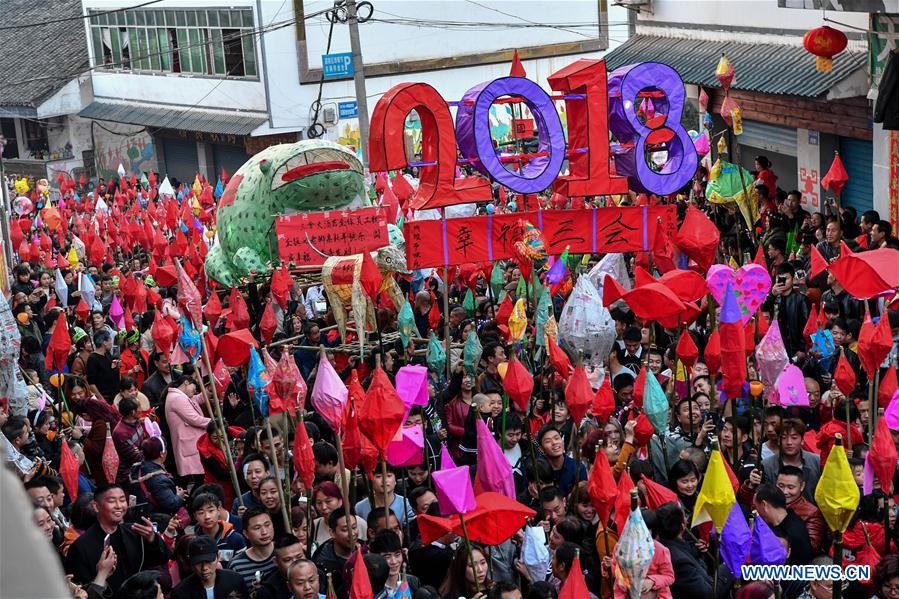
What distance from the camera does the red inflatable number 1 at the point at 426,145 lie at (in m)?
9.52

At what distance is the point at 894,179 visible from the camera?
12930mm

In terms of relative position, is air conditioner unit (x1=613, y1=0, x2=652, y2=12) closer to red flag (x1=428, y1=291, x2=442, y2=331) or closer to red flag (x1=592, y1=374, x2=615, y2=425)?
red flag (x1=428, y1=291, x2=442, y2=331)

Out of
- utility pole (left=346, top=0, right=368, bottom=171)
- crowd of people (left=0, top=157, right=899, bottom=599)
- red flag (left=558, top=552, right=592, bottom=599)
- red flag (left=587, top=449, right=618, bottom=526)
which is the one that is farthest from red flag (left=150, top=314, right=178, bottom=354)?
utility pole (left=346, top=0, right=368, bottom=171)

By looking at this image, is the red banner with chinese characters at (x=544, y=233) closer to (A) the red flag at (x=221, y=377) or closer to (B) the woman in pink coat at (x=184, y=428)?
(A) the red flag at (x=221, y=377)

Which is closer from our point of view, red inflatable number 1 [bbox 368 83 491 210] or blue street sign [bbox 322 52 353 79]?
red inflatable number 1 [bbox 368 83 491 210]

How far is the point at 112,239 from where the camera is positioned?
61.8 ft

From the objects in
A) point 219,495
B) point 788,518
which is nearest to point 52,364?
point 219,495

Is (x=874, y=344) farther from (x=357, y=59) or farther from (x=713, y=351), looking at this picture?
(x=357, y=59)

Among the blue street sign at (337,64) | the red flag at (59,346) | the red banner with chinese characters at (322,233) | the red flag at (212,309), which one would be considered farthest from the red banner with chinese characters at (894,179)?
the blue street sign at (337,64)

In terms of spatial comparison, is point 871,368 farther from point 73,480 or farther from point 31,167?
point 31,167

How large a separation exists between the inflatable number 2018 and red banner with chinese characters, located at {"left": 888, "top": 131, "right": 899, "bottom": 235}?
364 centimetres

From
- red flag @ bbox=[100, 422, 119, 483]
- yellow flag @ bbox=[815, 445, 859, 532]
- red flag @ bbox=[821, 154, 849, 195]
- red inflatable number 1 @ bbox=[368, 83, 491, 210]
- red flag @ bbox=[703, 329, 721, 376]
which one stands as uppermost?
red inflatable number 1 @ bbox=[368, 83, 491, 210]

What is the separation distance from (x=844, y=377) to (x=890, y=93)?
4887 mm

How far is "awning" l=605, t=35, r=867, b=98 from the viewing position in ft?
44.1
